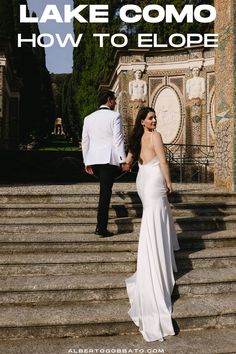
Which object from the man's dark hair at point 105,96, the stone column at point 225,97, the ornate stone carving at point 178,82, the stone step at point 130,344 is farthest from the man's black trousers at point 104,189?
the ornate stone carving at point 178,82


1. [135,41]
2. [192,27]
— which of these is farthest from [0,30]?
[192,27]

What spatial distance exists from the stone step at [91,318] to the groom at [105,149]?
130 centimetres

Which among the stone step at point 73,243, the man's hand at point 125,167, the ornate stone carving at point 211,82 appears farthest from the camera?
the ornate stone carving at point 211,82

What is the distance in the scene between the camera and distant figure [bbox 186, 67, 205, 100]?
1667cm

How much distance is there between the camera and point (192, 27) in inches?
886

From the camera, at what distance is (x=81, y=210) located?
593 centimetres

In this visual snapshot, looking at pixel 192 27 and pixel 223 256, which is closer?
pixel 223 256

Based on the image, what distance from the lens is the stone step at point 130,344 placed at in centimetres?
334

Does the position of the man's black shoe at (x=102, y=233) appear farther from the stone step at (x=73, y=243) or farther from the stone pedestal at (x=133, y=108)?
the stone pedestal at (x=133, y=108)

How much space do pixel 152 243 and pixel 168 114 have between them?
13.7 m

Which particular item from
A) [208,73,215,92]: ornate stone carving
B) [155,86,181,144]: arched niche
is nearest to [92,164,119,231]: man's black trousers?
[155,86,181,144]: arched niche

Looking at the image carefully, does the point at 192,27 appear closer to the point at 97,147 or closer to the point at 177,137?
the point at 177,137

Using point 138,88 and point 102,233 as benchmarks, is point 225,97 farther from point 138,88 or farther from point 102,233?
point 138,88

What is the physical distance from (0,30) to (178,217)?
72.6ft
